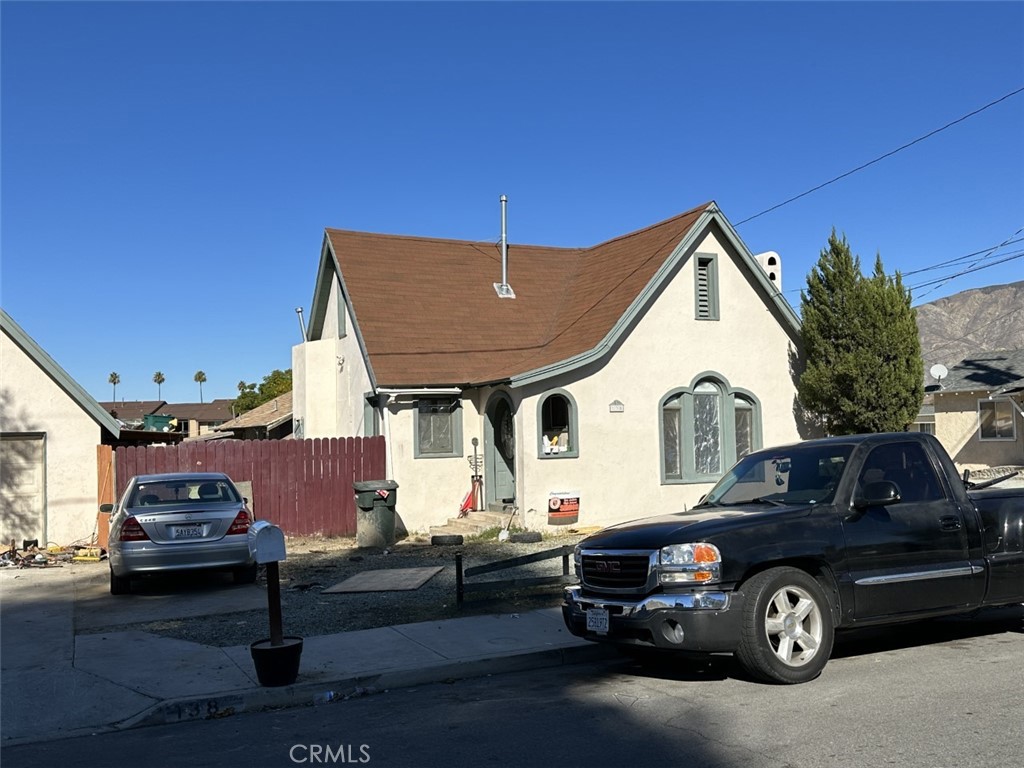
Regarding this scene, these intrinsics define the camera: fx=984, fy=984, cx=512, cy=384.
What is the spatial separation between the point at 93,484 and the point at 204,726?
11488 mm

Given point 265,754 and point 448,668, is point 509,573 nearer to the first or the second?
point 448,668

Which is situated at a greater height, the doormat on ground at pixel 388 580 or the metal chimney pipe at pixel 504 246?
the metal chimney pipe at pixel 504 246

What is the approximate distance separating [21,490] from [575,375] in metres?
9.83

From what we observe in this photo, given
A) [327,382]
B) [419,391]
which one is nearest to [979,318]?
[327,382]

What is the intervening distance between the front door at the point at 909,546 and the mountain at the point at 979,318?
342 ft

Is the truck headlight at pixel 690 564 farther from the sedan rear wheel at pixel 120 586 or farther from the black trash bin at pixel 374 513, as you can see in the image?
the black trash bin at pixel 374 513

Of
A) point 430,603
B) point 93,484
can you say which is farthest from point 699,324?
point 93,484

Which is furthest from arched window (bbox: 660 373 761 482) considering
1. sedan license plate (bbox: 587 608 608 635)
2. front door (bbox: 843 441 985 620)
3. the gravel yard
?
sedan license plate (bbox: 587 608 608 635)

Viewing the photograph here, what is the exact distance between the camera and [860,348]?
1953 centimetres

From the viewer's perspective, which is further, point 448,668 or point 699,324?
point 699,324

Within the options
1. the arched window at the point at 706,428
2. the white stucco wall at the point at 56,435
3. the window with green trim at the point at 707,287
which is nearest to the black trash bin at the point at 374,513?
the white stucco wall at the point at 56,435

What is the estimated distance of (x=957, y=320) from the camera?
132m

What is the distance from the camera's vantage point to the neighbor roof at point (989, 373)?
29.8 m

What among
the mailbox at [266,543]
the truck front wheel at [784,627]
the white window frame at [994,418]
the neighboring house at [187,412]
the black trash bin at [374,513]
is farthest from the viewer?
the neighboring house at [187,412]
